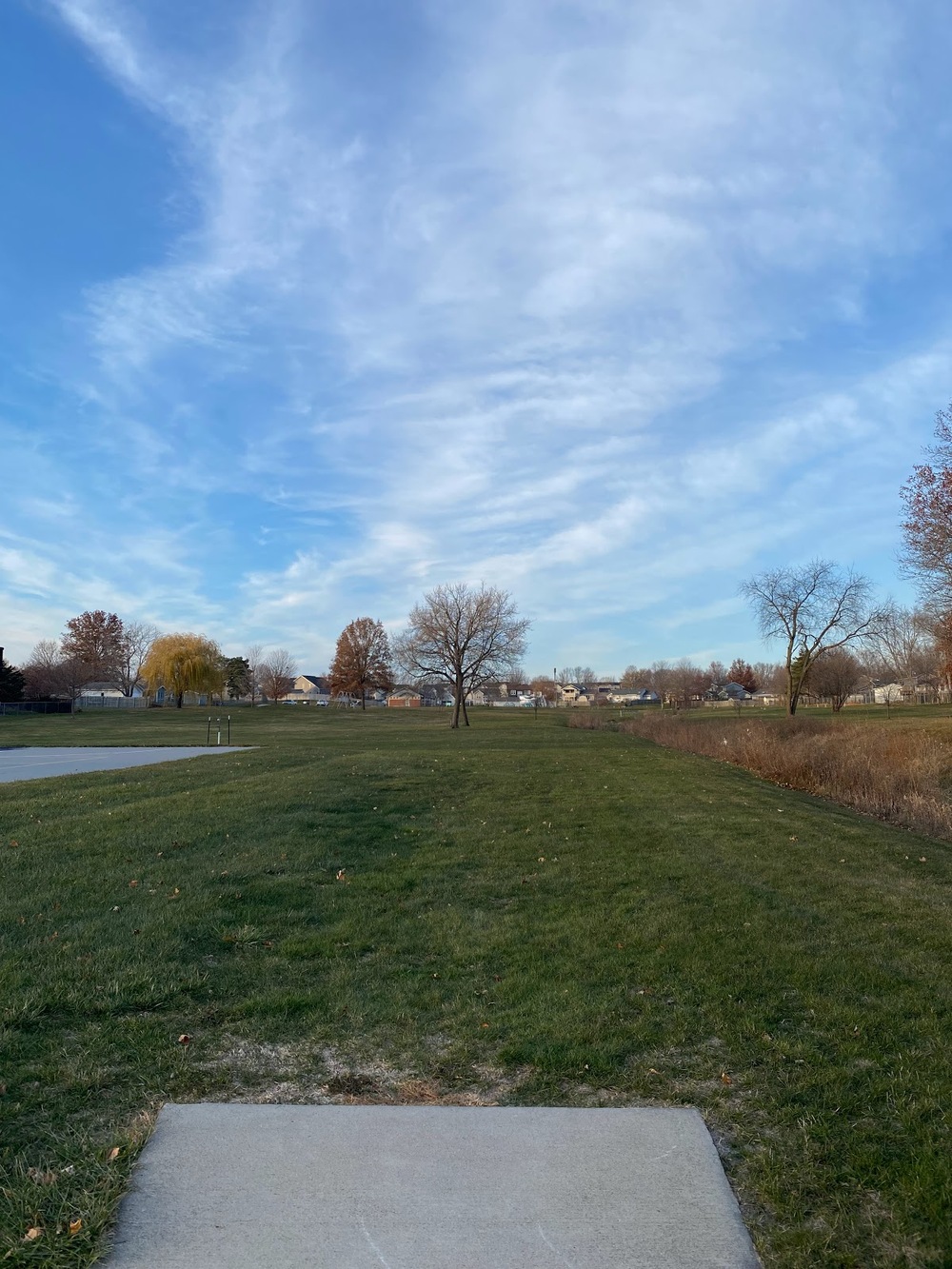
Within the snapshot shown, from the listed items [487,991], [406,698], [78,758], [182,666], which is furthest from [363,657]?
[487,991]

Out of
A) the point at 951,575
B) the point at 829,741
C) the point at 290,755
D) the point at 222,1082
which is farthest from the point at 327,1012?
the point at 951,575

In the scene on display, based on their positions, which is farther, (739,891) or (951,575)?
(951,575)

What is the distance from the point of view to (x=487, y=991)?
482 cm

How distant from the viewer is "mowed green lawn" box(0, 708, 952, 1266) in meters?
2.94

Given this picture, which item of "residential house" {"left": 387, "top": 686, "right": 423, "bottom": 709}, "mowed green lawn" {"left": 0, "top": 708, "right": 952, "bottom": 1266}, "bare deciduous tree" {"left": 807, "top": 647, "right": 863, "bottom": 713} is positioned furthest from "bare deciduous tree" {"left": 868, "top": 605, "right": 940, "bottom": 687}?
"residential house" {"left": 387, "top": 686, "right": 423, "bottom": 709}

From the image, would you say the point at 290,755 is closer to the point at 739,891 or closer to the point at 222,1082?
the point at 739,891

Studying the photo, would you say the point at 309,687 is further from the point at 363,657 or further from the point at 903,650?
the point at 903,650

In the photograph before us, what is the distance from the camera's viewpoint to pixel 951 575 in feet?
79.0

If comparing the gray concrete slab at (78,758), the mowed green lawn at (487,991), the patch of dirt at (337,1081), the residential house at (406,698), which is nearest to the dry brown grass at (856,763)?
the mowed green lawn at (487,991)

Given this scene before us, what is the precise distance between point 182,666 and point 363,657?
19.8 m

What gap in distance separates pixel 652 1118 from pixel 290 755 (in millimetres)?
16795

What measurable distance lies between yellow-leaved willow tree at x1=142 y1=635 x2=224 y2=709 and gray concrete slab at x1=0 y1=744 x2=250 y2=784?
123 ft

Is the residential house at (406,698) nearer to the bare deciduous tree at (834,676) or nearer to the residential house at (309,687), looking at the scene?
the residential house at (309,687)

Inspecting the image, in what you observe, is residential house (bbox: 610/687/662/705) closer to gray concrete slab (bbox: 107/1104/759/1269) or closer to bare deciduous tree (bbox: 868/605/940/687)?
bare deciduous tree (bbox: 868/605/940/687)
